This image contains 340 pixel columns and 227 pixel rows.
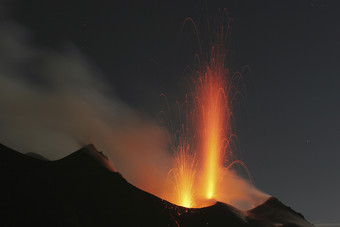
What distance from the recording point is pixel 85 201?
217ft

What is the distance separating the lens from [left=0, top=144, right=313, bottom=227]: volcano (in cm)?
5506

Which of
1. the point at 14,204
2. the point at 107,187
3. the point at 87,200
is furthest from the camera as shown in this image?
the point at 107,187

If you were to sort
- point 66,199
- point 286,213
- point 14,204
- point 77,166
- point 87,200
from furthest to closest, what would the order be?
point 286,213, point 77,166, point 87,200, point 66,199, point 14,204

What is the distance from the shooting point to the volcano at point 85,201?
181ft

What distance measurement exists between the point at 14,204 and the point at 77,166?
888 inches

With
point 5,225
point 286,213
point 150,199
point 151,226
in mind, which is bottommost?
point 5,225

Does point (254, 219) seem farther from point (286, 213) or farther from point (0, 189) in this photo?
point (0, 189)

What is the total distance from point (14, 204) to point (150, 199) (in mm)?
25619

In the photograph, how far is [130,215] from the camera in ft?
213

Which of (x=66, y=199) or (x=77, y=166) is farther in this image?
(x=77, y=166)

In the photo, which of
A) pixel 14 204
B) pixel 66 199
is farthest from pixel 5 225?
pixel 66 199

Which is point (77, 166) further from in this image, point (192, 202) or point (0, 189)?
point (192, 202)

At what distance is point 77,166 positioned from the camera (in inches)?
3019

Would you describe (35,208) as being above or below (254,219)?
below
